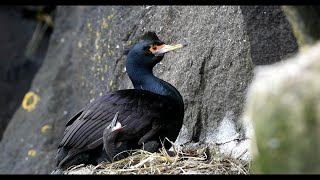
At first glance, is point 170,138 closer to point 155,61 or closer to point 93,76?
point 155,61

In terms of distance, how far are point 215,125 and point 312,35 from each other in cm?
237

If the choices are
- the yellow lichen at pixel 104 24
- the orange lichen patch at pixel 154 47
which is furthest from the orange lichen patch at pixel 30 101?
the orange lichen patch at pixel 154 47

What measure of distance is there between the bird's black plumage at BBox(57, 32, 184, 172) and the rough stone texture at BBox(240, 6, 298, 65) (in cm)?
70

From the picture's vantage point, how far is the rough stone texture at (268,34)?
177 inches

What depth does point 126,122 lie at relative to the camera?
4789 millimetres

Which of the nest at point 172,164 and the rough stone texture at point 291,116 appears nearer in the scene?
the rough stone texture at point 291,116

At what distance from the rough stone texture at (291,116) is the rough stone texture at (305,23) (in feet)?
0.71

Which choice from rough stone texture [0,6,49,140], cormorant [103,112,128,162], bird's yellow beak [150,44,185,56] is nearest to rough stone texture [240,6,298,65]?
bird's yellow beak [150,44,185,56]

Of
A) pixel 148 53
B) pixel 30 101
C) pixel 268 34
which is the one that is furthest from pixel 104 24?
pixel 268 34

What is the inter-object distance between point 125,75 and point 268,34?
1.66m

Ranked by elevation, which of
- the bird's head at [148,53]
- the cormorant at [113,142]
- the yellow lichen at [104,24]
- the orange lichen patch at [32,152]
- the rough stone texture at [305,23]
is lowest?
the orange lichen patch at [32,152]

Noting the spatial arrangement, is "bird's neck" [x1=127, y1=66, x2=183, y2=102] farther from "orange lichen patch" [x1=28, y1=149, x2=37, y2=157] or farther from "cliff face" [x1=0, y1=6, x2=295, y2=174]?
"orange lichen patch" [x1=28, y1=149, x2=37, y2=157]

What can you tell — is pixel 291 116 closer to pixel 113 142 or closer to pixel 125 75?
pixel 113 142

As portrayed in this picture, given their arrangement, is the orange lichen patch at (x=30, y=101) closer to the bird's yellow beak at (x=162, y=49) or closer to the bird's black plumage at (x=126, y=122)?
the bird's black plumage at (x=126, y=122)
